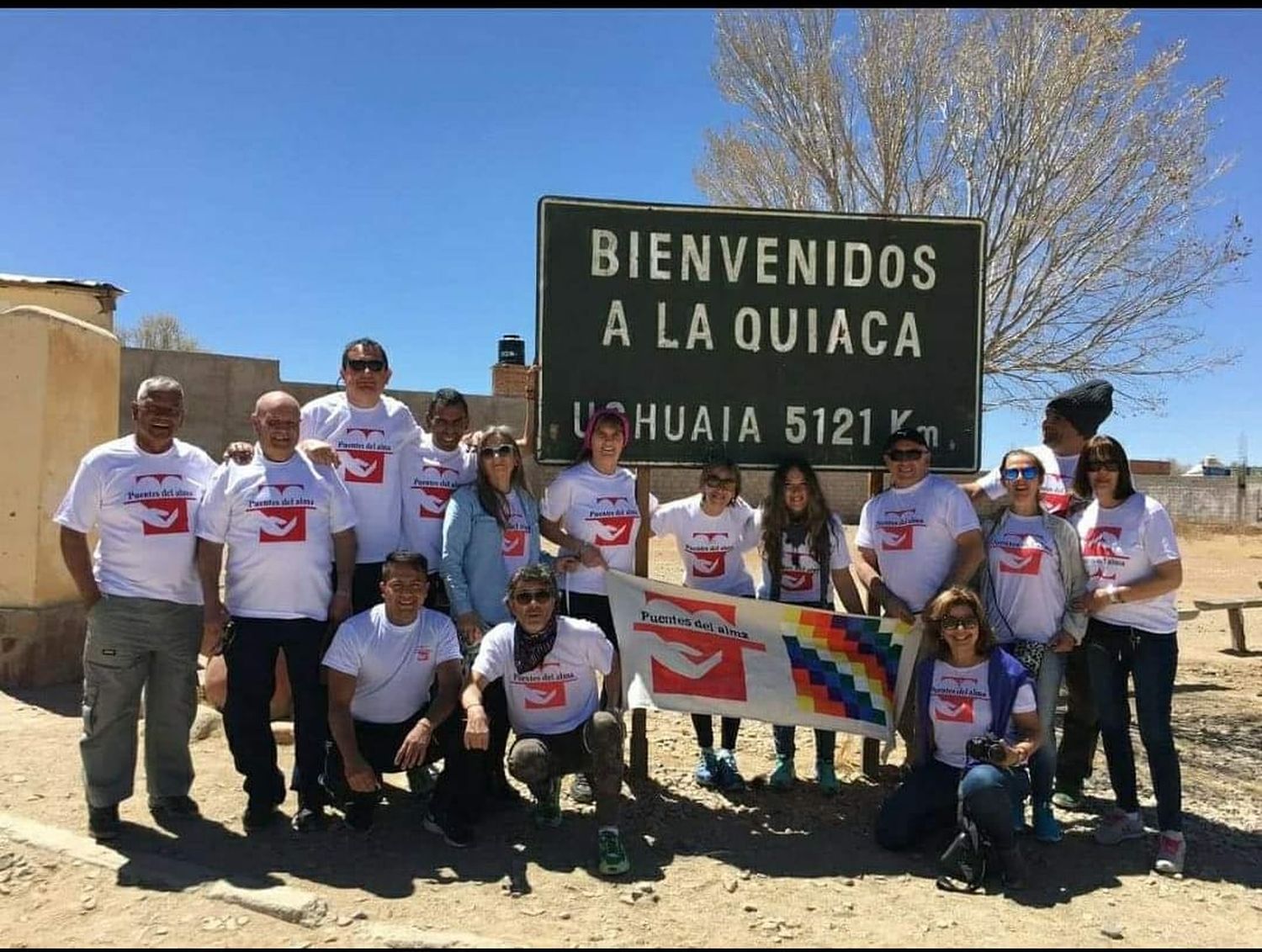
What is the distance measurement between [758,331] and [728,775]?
2.49 metres

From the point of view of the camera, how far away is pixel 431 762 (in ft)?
14.8

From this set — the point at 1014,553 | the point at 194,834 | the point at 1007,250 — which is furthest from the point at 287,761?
the point at 1007,250

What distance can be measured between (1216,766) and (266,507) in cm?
594

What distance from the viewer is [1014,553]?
4.55 m

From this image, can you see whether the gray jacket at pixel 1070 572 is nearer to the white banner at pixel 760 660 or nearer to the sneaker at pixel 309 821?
the white banner at pixel 760 660

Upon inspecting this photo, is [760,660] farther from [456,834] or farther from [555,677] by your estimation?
[456,834]

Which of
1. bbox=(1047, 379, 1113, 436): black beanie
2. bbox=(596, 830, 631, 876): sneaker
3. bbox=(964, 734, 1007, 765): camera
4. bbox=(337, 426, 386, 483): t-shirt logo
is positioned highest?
bbox=(1047, 379, 1113, 436): black beanie

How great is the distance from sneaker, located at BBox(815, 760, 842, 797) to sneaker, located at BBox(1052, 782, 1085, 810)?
3.87 ft

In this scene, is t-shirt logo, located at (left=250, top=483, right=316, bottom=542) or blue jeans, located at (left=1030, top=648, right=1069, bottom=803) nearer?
t-shirt logo, located at (left=250, top=483, right=316, bottom=542)

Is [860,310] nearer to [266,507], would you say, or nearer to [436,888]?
[266,507]

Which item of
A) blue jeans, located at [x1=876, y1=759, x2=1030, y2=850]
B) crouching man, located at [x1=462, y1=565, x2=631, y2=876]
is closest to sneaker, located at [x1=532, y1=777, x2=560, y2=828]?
crouching man, located at [x1=462, y1=565, x2=631, y2=876]

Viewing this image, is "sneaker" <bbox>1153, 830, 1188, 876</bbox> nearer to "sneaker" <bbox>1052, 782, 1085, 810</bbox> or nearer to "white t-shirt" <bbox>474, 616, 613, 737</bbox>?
"sneaker" <bbox>1052, 782, 1085, 810</bbox>

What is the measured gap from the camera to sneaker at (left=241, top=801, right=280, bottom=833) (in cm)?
437

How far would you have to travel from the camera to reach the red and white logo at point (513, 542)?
4.58 meters
